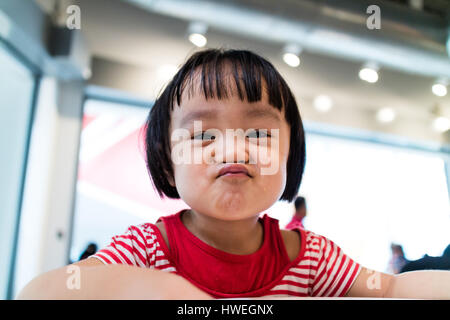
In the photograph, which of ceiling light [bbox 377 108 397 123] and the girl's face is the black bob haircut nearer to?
the girl's face

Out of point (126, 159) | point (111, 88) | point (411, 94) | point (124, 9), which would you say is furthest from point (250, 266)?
point (411, 94)

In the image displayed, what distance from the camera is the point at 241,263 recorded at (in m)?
0.33

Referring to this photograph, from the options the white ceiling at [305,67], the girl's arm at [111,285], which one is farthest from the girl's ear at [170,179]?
the white ceiling at [305,67]

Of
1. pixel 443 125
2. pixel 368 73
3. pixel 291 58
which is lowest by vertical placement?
pixel 443 125

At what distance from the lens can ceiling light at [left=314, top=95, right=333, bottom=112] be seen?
2.71m

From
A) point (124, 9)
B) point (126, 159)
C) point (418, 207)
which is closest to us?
point (418, 207)

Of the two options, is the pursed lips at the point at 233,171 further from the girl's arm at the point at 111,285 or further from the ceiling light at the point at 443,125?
the ceiling light at the point at 443,125

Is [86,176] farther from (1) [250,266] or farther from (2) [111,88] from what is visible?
(1) [250,266]

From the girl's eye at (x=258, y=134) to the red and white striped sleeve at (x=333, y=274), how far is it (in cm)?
15

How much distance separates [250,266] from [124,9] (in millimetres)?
1632

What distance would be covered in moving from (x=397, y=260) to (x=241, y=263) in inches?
6.7

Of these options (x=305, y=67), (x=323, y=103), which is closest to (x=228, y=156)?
(x=305, y=67)

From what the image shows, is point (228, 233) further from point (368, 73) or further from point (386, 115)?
point (386, 115)
